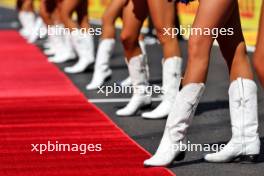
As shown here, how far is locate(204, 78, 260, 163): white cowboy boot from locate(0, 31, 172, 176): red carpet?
1.64 ft

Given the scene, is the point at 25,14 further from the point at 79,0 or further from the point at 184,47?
the point at 79,0

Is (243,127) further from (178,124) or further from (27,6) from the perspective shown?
(27,6)

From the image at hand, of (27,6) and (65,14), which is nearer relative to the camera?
(65,14)

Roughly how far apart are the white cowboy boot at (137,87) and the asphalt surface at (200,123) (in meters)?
0.09

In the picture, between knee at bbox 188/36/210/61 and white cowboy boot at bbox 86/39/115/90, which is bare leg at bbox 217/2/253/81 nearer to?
knee at bbox 188/36/210/61

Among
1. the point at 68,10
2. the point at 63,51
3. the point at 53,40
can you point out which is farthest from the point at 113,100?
the point at 53,40

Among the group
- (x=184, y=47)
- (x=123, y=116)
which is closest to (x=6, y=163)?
(x=123, y=116)

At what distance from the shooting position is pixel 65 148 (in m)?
6.23

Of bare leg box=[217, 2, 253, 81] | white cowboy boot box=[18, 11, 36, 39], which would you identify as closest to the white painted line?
bare leg box=[217, 2, 253, 81]

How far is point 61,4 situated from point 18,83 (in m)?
1.45

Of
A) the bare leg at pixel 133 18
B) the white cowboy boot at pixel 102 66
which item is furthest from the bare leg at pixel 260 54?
the white cowboy boot at pixel 102 66

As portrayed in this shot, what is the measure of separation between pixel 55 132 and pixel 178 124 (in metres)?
1.64

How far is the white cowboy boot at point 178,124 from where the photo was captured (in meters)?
5.50

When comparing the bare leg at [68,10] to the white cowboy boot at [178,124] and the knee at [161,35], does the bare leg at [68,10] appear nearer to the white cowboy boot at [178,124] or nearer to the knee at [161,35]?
the knee at [161,35]
